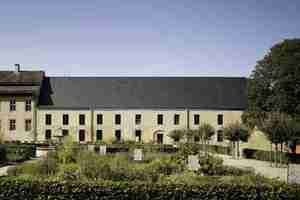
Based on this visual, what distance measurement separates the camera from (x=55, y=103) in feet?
134

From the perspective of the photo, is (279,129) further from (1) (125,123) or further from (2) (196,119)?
(1) (125,123)

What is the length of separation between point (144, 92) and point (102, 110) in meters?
5.58

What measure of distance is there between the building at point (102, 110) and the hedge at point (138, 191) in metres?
29.6

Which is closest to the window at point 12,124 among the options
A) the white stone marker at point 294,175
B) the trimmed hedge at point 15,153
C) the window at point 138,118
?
the trimmed hedge at point 15,153

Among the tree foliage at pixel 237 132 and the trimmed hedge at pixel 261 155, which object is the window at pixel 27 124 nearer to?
the tree foliage at pixel 237 132

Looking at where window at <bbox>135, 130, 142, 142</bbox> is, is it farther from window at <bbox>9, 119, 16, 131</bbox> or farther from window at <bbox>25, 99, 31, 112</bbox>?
window at <bbox>9, 119, 16, 131</bbox>

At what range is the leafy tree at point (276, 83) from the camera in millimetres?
30609

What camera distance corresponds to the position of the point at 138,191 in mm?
10047

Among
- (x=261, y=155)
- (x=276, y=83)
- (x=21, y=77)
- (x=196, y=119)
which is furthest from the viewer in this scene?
(x=21, y=77)

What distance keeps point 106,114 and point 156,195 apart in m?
31.1

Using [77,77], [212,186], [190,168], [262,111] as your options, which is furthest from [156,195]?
[77,77]

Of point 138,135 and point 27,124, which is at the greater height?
point 27,124

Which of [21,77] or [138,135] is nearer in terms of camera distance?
[138,135]

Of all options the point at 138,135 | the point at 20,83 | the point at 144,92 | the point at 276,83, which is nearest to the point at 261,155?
the point at 276,83
